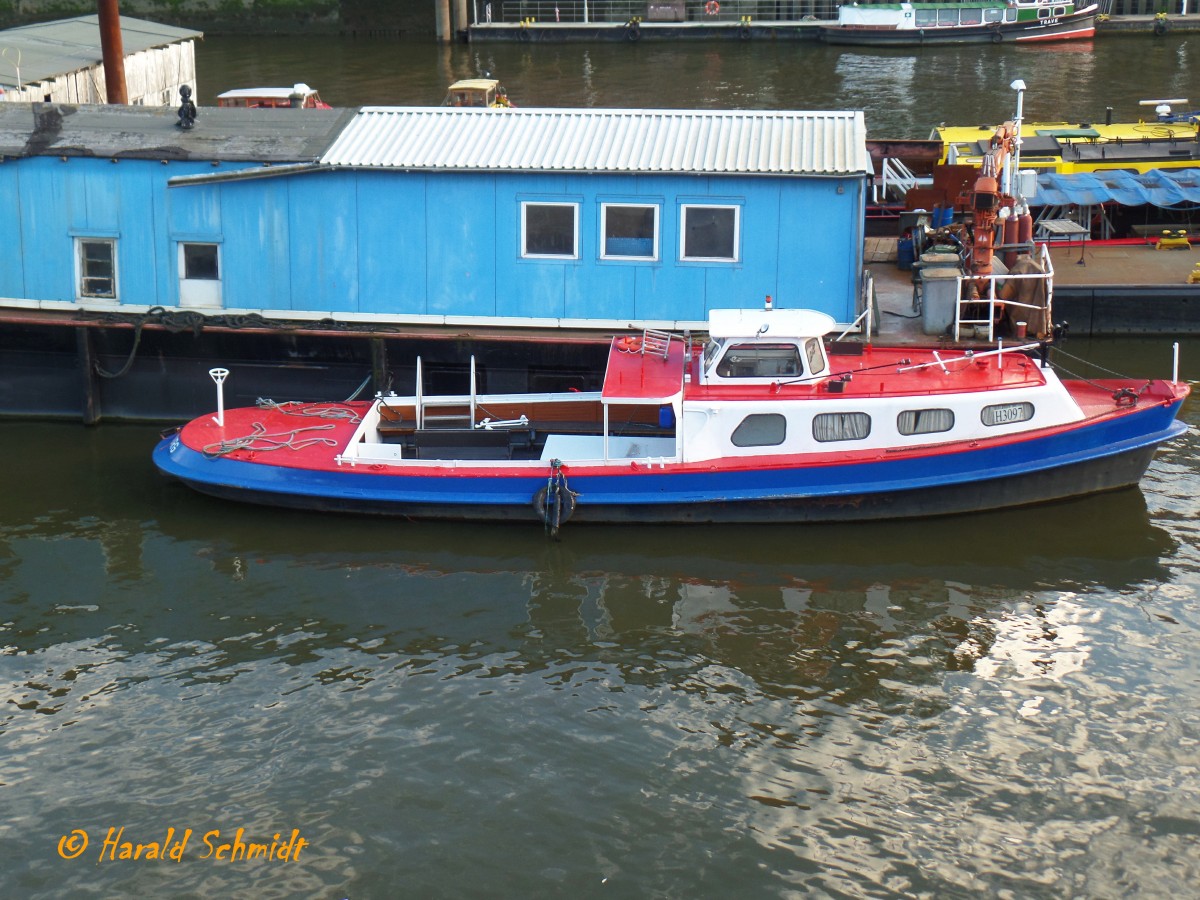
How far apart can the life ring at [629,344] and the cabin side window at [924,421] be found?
3820 mm

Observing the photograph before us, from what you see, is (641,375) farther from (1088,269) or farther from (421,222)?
(1088,269)

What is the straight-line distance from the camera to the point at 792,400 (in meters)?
17.8

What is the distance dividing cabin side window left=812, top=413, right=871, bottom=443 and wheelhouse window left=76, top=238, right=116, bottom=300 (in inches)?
445

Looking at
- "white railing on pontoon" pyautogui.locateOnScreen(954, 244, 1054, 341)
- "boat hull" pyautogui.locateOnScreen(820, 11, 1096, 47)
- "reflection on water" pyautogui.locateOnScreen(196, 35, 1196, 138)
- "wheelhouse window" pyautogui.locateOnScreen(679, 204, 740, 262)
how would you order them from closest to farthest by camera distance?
"white railing on pontoon" pyautogui.locateOnScreen(954, 244, 1054, 341)
"wheelhouse window" pyautogui.locateOnScreen(679, 204, 740, 262)
"reflection on water" pyautogui.locateOnScreen(196, 35, 1196, 138)
"boat hull" pyautogui.locateOnScreen(820, 11, 1096, 47)

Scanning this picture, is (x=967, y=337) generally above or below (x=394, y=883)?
above

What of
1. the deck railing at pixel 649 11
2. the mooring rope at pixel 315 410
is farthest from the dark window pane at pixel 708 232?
the deck railing at pixel 649 11

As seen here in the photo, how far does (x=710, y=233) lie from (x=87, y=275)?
387 inches

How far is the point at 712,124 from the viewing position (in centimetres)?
2120

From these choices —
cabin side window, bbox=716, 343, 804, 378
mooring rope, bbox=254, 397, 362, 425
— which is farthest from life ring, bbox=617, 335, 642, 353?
mooring rope, bbox=254, 397, 362, 425

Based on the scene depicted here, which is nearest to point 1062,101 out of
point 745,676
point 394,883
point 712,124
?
point 712,124

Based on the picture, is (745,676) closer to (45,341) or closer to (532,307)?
(532,307)

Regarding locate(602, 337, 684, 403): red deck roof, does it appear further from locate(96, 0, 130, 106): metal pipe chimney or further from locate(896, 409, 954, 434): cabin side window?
locate(96, 0, 130, 106): metal pipe chimney

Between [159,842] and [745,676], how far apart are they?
20.7 feet

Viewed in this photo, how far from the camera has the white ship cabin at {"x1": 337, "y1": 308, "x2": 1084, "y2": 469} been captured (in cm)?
1788
